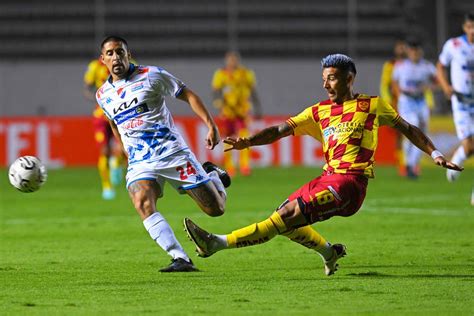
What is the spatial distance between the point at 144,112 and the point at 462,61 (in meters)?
6.68

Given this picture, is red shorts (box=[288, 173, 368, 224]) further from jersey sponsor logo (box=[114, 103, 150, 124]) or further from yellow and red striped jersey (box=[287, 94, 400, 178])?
jersey sponsor logo (box=[114, 103, 150, 124])

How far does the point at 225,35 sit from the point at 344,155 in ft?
64.0

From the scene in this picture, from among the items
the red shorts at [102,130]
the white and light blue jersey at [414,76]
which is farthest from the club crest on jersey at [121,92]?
the white and light blue jersey at [414,76]

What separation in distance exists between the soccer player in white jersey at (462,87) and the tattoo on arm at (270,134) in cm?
647

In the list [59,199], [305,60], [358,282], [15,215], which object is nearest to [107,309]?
[358,282]

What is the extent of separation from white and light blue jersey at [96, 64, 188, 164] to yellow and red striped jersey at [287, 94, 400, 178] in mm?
1496

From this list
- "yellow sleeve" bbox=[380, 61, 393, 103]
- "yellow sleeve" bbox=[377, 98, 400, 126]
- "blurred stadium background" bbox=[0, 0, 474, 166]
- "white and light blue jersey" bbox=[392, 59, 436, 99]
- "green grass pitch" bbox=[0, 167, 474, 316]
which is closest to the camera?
"green grass pitch" bbox=[0, 167, 474, 316]

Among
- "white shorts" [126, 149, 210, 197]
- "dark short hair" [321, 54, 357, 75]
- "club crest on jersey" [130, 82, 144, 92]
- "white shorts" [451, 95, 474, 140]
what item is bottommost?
"white shorts" [451, 95, 474, 140]

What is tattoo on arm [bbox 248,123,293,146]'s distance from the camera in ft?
27.3

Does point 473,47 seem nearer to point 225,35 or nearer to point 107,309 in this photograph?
point 107,309

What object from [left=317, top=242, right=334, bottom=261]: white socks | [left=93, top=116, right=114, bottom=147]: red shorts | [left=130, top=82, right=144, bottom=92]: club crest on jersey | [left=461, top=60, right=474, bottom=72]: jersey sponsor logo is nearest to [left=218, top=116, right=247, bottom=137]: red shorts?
[left=93, top=116, right=114, bottom=147]: red shorts

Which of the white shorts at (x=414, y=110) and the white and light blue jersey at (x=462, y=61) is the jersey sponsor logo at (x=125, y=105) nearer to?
the white and light blue jersey at (x=462, y=61)

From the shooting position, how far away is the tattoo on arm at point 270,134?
832cm

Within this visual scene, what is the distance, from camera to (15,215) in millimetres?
14789
